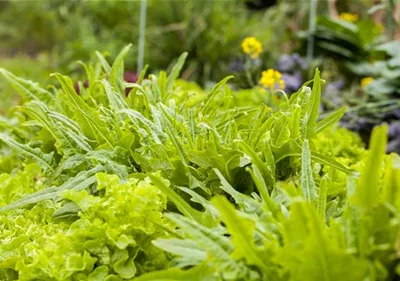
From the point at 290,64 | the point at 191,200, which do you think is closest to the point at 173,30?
the point at 290,64

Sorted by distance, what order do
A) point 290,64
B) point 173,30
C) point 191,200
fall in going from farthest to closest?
point 173,30, point 290,64, point 191,200

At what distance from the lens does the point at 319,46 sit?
2.90 metres

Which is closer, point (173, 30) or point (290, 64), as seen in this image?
point (290, 64)

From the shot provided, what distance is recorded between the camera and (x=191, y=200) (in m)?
0.81

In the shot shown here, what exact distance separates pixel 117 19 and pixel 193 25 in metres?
0.72

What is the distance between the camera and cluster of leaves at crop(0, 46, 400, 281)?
0.56 metres

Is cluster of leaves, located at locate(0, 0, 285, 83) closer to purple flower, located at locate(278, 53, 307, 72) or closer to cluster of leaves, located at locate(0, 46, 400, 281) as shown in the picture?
purple flower, located at locate(278, 53, 307, 72)

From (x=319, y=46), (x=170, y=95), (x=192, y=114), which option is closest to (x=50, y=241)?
(x=192, y=114)

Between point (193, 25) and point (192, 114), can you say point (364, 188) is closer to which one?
point (192, 114)

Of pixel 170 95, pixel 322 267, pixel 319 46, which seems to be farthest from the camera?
pixel 319 46

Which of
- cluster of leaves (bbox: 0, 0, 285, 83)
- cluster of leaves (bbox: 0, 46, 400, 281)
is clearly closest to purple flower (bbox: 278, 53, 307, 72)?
cluster of leaves (bbox: 0, 0, 285, 83)

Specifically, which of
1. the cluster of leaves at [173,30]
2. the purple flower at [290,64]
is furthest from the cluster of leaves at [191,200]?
the cluster of leaves at [173,30]

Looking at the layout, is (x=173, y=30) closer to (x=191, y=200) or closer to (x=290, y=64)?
(x=290, y=64)

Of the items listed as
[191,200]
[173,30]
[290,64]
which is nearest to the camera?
[191,200]
